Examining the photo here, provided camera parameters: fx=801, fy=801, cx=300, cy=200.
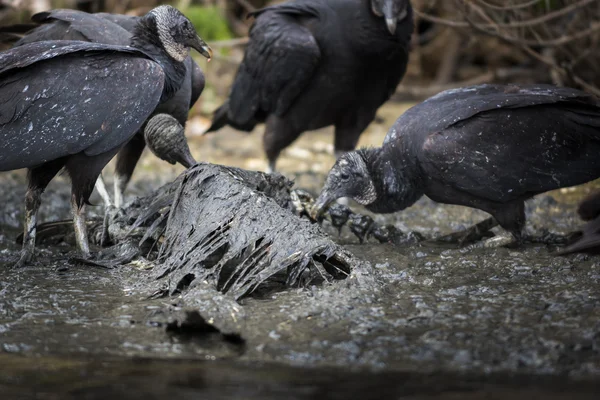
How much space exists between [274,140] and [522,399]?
13.5 feet

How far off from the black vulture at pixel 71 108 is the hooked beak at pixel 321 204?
1057 mm

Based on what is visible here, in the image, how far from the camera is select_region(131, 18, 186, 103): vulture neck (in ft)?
14.9

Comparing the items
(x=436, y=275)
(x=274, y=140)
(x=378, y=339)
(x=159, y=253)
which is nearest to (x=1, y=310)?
(x=159, y=253)

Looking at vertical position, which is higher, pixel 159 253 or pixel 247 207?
pixel 247 207

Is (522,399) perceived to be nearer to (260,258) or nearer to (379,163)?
(260,258)

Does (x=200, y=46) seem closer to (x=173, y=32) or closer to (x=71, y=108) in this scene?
(x=173, y=32)

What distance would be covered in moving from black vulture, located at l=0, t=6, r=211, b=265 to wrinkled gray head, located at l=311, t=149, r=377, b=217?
109 cm

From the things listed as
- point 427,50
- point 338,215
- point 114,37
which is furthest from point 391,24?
point 427,50

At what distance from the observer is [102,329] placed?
3184 millimetres

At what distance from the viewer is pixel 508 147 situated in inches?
169

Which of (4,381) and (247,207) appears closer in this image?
(4,381)

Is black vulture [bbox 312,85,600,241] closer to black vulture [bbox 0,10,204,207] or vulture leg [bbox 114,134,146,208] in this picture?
black vulture [bbox 0,10,204,207]

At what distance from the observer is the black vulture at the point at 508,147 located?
4.29m

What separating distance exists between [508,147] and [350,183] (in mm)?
928
